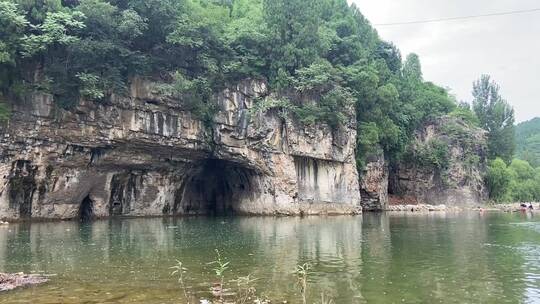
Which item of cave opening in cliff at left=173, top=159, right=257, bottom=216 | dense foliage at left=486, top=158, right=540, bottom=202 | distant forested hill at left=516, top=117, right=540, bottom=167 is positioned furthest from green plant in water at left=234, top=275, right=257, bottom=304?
distant forested hill at left=516, top=117, right=540, bottom=167

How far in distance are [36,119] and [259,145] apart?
55.9 ft

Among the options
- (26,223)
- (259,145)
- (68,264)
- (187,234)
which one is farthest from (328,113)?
(68,264)

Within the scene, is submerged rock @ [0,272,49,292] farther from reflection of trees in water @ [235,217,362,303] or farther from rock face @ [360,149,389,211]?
rock face @ [360,149,389,211]

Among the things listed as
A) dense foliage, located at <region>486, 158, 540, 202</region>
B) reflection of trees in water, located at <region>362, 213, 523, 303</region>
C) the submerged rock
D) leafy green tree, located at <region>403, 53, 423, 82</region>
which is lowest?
reflection of trees in water, located at <region>362, 213, 523, 303</region>

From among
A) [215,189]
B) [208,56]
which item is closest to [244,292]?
[208,56]

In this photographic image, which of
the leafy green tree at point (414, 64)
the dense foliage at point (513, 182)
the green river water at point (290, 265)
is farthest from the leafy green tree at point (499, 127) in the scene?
the green river water at point (290, 265)

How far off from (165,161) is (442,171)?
34.2 meters

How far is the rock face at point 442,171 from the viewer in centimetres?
5944

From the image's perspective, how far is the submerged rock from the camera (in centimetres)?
1171

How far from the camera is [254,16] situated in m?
45.9

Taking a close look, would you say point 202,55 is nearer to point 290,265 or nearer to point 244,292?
point 290,265

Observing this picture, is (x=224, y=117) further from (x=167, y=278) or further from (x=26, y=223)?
(x=167, y=278)

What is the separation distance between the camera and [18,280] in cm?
1226

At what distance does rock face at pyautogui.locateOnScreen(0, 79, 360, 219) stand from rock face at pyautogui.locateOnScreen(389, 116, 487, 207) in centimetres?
1659
